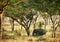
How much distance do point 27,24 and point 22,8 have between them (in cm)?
607

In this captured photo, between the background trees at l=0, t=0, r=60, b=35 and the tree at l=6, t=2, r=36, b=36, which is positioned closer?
the background trees at l=0, t=0, r=60, b=35

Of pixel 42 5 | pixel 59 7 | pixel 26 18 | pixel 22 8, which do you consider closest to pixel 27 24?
pixel 26 18

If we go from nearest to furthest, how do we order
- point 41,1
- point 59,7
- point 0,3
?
point 0,3, point 59,7, point 41,1

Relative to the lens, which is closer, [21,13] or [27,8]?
[27,8]

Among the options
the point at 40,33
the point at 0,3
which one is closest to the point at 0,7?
the point at 0,3

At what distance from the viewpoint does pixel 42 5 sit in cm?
2389

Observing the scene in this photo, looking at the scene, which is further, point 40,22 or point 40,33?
point 40,22

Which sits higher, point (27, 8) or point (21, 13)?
point (27, 8)

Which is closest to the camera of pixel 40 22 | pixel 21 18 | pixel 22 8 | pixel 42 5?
pixel 42 5

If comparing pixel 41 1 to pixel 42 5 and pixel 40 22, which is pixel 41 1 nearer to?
pixel 42 5

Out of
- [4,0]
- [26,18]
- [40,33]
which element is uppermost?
[4,0]

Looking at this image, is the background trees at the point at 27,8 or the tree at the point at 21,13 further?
the tree at the point at 21,13

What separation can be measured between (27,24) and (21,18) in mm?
1957

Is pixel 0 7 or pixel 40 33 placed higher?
pixel 0 7
